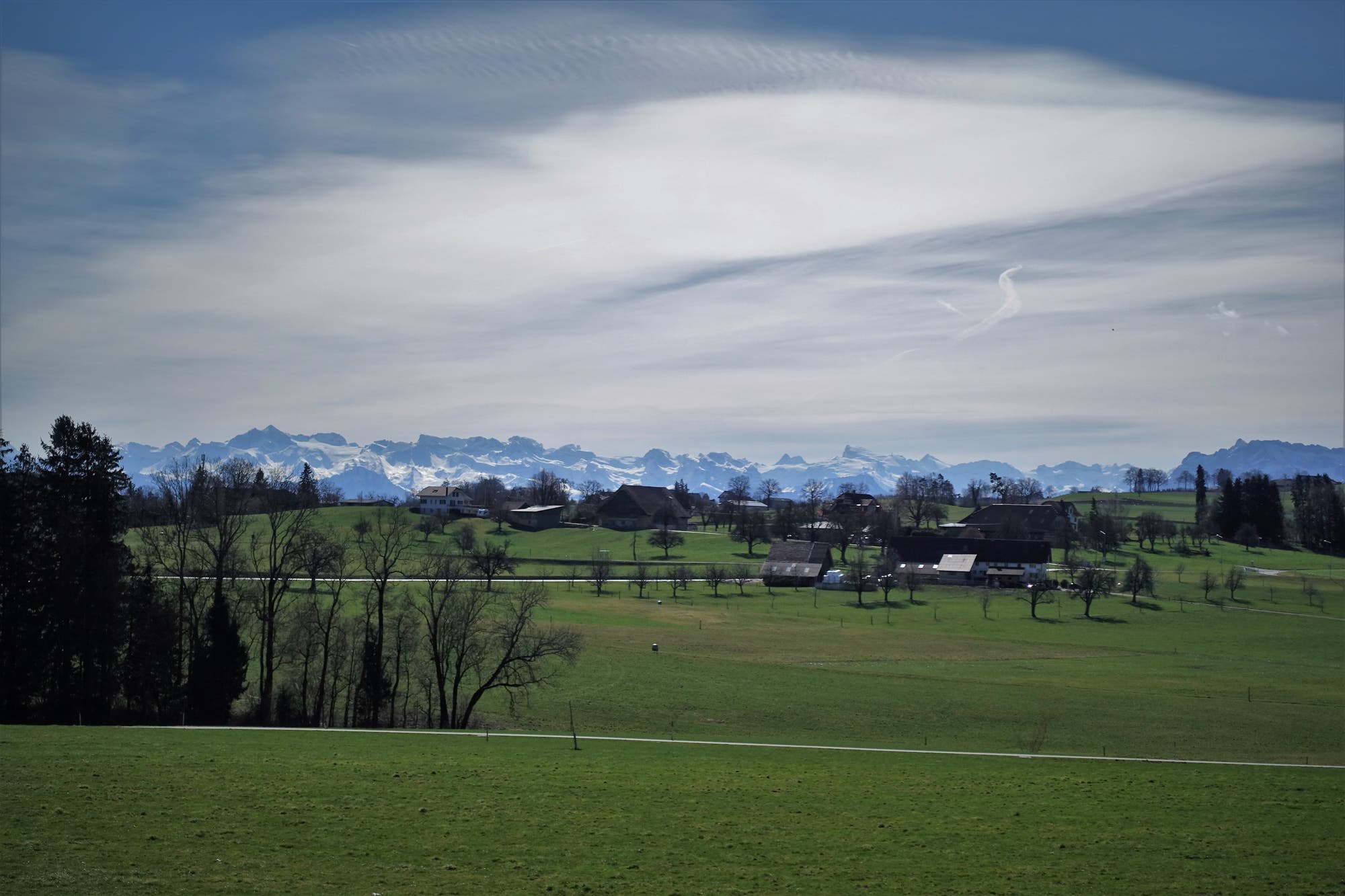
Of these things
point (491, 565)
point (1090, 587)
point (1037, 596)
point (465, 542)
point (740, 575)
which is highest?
point (465, 542)

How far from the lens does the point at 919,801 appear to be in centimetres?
2286

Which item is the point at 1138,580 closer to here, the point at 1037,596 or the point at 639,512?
the point at 1037,596

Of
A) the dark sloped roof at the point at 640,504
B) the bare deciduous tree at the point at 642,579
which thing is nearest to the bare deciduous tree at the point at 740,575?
the bare deciduous tree at the point at 642,579

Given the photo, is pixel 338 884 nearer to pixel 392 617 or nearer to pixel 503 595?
pixel 392 617

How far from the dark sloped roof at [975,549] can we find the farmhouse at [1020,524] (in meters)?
19.7

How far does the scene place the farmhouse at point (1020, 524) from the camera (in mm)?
151250

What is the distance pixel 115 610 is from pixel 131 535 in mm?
74847

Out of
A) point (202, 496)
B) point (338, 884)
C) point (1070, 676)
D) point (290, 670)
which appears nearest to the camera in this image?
point (338, 884)

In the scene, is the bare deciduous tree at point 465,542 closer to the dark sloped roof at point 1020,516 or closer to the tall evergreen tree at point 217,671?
the tall evergreen tree at point 217,671

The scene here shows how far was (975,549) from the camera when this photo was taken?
124m

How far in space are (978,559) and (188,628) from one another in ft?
333

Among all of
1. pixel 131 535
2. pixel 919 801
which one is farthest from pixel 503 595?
pixel 919 801

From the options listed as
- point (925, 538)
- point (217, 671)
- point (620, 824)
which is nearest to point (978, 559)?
point (925, 538)

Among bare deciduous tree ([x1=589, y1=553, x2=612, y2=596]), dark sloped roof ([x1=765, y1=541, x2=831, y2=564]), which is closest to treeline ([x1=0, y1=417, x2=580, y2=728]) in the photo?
bare deciduous tree ([x1=589, y1=553, x2=612, y2=596])
